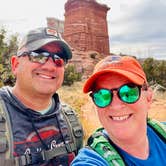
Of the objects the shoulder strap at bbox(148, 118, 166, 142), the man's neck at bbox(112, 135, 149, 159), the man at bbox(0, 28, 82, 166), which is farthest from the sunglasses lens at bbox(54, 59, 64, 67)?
the man's neck at bbox(112, 135, 149, 159)

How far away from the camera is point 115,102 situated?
81.5 inches

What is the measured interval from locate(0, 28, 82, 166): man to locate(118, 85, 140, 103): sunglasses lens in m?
1.14

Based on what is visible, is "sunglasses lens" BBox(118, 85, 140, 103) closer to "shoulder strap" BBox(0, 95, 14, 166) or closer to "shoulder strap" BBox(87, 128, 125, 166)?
"shoulder strap" BBox(87, 128, 125, 166)

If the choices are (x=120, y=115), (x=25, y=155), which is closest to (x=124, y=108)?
(x=120, y=115)

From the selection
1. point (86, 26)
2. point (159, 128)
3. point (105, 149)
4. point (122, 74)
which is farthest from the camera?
point (86, 26)

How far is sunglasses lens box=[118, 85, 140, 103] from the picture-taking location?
80.3 inches

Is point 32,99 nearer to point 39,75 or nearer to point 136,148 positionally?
point 39,75

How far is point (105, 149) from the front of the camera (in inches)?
73.2

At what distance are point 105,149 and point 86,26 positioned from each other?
165 ft

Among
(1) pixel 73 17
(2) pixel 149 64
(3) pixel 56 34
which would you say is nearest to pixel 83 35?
(1) pixel 73 17

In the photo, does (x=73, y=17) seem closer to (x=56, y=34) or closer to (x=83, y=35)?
(x=83, y=35)

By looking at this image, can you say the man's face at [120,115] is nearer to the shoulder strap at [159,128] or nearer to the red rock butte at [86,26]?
the shoulder strap at [159,128]

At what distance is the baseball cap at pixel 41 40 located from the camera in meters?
3.22

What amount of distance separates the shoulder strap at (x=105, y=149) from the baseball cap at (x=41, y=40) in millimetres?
1477
